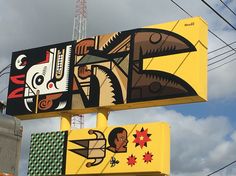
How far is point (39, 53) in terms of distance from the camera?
2531cm

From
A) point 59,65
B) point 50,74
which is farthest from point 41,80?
point 59,65

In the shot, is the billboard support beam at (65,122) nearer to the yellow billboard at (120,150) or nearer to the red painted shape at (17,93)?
the yellow billboard at (120,150)

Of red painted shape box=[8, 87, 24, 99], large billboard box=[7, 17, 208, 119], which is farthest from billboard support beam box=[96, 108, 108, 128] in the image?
red painted shape box=[8, 87, 24, 99]

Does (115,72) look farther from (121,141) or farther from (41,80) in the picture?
(41,80)

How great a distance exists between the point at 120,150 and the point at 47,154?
4.00m

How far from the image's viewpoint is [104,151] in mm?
21797

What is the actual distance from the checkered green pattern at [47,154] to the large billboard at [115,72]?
115cm

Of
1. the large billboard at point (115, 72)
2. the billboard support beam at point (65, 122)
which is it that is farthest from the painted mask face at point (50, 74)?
the billboard support beam at point (65, 122)

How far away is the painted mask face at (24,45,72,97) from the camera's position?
2405cm

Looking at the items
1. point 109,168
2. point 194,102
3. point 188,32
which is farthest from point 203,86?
point 109,168

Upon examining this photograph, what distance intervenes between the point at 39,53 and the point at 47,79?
1.63 meters

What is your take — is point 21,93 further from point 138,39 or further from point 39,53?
point 138,39

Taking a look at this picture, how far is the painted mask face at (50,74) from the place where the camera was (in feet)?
78.9

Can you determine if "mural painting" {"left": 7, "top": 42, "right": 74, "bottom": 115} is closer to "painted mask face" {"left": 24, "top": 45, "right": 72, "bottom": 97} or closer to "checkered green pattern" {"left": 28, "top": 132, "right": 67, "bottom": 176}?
"painted mask face" {"left": 24, "top": 45, "right": 72, "bottom": 97}
